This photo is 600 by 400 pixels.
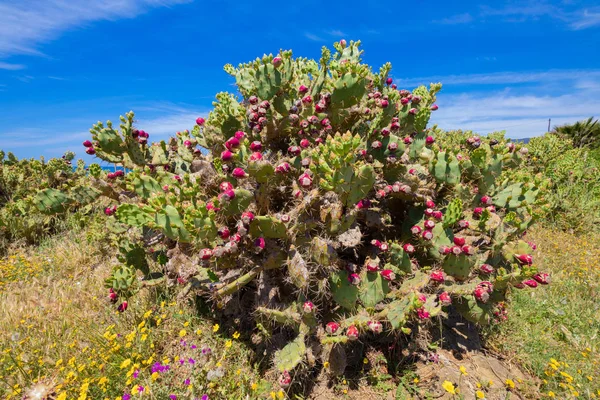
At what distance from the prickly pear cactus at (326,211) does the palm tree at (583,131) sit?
14069 millimetres

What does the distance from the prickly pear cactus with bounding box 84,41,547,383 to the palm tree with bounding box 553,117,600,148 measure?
14.1 metres

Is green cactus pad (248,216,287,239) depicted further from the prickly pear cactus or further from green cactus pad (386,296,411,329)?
green cactus pad (386,296,411,329)

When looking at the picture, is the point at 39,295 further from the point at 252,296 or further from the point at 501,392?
the point at 501,392

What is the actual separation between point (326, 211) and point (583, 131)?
57.9 feet

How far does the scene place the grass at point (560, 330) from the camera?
3033 millimetres

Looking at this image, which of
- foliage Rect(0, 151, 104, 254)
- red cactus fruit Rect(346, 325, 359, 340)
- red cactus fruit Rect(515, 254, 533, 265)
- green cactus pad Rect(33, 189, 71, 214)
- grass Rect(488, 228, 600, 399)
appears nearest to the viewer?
red cactus fruit Rect(346, 325, 359, 340)

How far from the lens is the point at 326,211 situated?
8.59 feet

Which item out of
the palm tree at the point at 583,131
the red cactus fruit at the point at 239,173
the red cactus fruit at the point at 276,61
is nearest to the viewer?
the red cactus fruit at the point at 239,173

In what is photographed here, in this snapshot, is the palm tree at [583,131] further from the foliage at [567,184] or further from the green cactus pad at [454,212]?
the green cactus pad at [454,212]

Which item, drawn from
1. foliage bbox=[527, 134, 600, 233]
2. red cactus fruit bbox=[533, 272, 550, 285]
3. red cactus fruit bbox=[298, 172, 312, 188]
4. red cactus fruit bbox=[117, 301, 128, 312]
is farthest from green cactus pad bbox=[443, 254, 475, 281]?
foliage bbox=[527, 134, 600, 233]

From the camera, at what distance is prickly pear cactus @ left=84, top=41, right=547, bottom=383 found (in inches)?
105

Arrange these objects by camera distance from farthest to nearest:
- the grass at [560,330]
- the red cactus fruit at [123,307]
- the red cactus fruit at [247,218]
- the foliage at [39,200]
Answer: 1. the foliage at [39,200]
2. the red cactus fruit at [123,307]
3. the grass at [560,330]
4. the red cactus fruit at [247,218]

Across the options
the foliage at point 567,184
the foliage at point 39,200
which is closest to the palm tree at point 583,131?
the foliage at point 567,184

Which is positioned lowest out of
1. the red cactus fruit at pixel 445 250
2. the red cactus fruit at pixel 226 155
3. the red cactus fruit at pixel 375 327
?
the red cactus fruit at pixel 375 327
